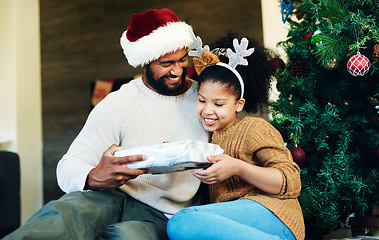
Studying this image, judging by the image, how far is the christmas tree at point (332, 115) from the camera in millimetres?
1556

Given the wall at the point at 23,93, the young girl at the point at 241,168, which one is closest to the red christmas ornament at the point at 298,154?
the young girl at the point at 241,168

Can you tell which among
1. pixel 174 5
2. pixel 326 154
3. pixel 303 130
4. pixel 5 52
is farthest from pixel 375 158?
pixel 5 52

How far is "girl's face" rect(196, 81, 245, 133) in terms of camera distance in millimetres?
1394

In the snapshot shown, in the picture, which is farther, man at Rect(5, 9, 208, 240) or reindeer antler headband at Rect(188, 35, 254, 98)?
reindeer antler headband at Rect(188, 35, 254, 98)

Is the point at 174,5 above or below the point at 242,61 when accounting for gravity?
above

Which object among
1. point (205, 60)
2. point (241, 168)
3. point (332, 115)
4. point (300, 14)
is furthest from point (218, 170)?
point (300, 14)

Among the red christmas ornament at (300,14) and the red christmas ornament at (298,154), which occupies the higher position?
the red christmas ornament at (300,14)

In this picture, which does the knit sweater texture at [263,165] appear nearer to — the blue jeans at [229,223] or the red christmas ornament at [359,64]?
the blue jeans at [229,223]

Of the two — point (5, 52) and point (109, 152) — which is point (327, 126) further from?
point (5, 52)

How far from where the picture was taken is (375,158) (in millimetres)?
1673

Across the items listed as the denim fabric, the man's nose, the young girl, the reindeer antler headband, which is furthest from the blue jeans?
the man's nose

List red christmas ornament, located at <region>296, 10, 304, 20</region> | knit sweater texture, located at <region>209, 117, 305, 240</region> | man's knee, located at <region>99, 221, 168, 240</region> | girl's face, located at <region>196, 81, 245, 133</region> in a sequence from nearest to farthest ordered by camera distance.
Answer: man's knee, located at <region>99, 221, 168, 240</region> < knit sweater texture, located at <region>209, 117, 305, 240</region> < girl's face, located at <region>196, 81, 245, 133</region> < red christmas ornament, located at <region>296, 10, 304, 20</region>

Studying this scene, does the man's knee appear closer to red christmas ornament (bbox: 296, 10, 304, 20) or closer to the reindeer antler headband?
the reindeer antler headband

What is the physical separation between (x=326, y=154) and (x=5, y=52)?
8.98 feet
